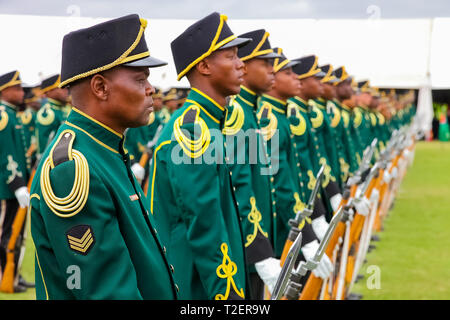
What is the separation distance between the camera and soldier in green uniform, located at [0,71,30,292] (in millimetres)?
7050

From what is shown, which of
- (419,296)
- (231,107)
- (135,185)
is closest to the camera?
(135,185)

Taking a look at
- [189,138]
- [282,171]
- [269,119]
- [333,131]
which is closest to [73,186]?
[189,138]

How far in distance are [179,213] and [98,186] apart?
1.06 m

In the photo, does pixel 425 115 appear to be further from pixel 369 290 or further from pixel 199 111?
pixel 199 111

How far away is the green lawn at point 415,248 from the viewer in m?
7.75

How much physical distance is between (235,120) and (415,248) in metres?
6.40

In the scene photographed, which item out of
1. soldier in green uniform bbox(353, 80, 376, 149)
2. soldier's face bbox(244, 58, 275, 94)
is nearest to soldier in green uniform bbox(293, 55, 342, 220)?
soldier's face bbox(244, 58, 275, 94)

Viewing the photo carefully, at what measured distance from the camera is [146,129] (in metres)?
12.1

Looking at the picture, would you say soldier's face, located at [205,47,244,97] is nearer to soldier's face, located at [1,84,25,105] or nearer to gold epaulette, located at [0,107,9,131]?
gold epaulette, located at [0,107,9,131]

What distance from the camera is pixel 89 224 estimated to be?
2129 mm

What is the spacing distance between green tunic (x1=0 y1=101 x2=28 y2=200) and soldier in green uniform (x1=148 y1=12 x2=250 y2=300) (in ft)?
13.1

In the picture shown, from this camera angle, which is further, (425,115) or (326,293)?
(425,115)

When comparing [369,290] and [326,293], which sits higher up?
[326,293]

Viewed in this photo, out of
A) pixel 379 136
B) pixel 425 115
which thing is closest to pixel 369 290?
pixel 379 136
